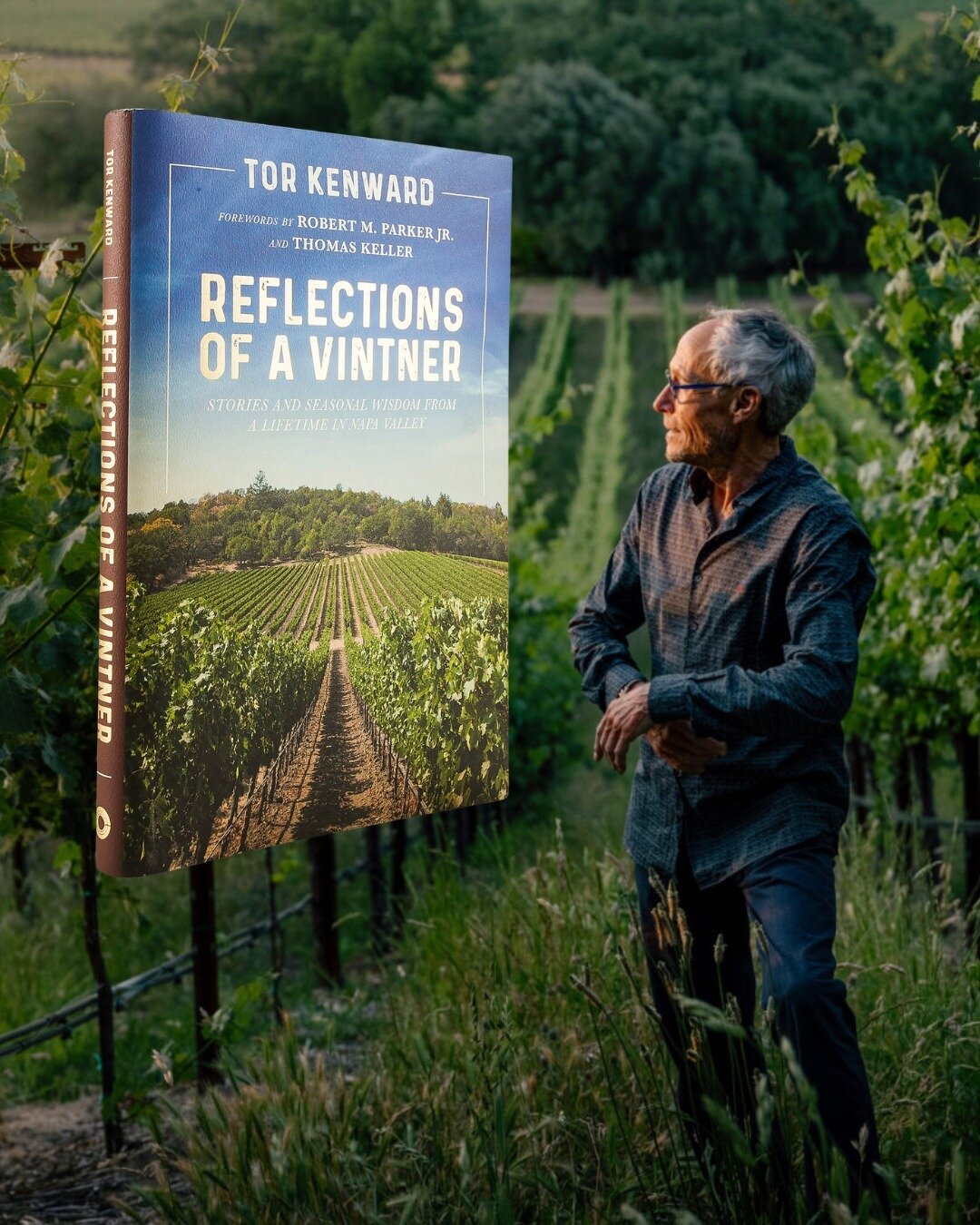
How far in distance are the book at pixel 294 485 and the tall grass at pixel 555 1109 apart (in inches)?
16.5

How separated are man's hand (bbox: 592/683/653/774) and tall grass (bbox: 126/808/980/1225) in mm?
266

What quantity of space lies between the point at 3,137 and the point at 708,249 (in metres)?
33.2

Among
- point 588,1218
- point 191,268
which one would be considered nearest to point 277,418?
point 191,268

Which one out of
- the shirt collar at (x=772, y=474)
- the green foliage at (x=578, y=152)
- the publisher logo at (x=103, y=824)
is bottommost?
the publisher logo at (x=103, y=824)

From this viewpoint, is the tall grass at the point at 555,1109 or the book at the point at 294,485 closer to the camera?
the book at the point at 294,485

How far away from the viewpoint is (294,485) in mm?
2023

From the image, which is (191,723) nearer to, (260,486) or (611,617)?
(260,486)

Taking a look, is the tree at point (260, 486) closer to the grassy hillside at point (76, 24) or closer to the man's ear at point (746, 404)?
the man's ear at point (746, 404)

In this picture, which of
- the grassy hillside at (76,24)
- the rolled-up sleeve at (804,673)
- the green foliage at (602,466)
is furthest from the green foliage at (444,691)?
the grassy hillside at (76,24)

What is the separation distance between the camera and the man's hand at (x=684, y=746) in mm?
2119

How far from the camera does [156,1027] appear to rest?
16.1 feet

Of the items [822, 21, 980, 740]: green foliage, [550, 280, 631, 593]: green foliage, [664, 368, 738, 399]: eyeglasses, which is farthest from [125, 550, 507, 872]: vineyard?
[550, 280, 631, 593]: green foliage

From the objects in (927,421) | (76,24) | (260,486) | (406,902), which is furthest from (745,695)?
(76,24)

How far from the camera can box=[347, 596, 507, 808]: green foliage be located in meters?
2.22
